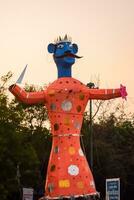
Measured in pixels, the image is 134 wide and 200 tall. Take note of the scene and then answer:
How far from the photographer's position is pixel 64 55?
25859mm

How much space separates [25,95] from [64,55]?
219cm

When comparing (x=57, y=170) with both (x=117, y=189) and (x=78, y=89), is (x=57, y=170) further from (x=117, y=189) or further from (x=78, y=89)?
(x=117, y=189)

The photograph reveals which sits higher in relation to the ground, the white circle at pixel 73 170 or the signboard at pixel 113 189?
the white circle at pixel 73 170

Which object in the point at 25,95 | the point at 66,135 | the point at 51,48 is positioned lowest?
the point at 66,135

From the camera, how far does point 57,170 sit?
25562 mm

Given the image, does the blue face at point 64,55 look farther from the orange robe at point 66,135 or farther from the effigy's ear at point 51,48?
the orange robe at point 66,135

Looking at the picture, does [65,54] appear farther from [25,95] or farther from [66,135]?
[66,135]

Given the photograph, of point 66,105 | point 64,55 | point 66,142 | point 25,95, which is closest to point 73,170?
point 66,142

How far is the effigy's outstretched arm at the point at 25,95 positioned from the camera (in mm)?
25328

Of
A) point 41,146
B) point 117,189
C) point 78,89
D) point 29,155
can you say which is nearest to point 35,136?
point 41,146

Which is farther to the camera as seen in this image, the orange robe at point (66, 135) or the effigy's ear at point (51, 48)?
the effigy's ear at point (51, 48)

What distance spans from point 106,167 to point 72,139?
19.9m

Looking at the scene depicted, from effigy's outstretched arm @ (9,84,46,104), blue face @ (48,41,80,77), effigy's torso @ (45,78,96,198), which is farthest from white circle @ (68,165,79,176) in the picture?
blue face @ (48,41,80,77)

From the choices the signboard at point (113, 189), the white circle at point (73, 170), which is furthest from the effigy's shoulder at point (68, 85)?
the signboard at point (113, 189)
